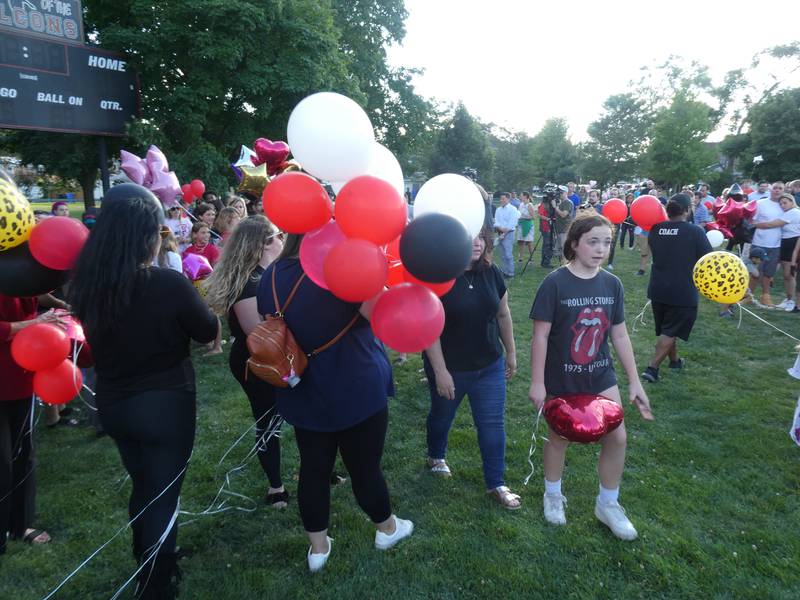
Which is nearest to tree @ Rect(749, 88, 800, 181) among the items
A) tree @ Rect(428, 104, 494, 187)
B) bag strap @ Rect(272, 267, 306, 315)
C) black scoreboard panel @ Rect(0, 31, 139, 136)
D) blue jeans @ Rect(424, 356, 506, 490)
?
tree @ Rect(428, 104, 494, 187)

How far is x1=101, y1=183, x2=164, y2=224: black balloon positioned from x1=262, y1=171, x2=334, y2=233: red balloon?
0.46 meters

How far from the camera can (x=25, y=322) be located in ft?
7.88

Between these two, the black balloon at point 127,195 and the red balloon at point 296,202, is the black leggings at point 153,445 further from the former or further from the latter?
the red balloon at point 296,202

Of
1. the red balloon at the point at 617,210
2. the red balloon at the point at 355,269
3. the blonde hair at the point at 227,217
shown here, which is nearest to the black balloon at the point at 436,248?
the red balloon at the point at 355,269

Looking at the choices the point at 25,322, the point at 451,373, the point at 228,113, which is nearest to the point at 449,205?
the point at 451,373

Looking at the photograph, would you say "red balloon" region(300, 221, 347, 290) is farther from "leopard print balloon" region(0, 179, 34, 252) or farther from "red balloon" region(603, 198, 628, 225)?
"red balloon" region(603, 198, 628, 225)

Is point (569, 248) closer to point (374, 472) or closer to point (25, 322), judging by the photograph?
point (374, 472)

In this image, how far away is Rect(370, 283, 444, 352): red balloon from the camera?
176cm

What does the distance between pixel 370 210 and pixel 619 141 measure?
178 ft

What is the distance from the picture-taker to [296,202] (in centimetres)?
191

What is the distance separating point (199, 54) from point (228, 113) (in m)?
2.46

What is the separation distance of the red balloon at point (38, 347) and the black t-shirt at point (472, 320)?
196cm

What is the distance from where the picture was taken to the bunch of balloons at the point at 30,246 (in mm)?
2082

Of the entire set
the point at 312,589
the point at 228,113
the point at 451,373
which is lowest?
the point at 312,589
